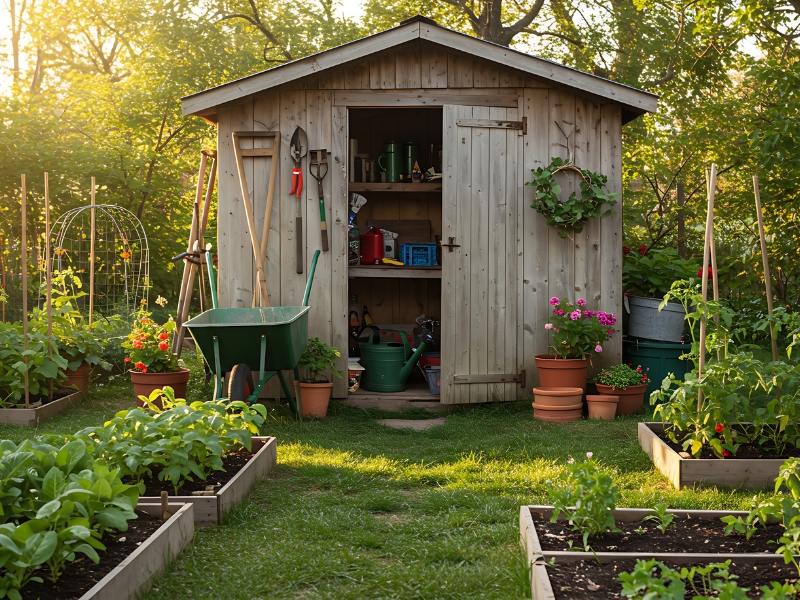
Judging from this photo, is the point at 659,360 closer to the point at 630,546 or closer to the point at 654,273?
the point at 654,273

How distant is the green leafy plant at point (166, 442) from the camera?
2.81 m

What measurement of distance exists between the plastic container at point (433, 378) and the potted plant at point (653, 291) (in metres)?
1.59

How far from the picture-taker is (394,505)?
326cm

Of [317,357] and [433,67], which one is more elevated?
[433,67]

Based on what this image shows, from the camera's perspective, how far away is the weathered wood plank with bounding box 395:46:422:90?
5.70m

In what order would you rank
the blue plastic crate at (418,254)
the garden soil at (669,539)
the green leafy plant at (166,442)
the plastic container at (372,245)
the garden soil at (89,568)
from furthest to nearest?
the plastic container at (372,245), the blue plastic crate at (418,254), the green leafy plant at (166,442), the garden soil at (669,539), the garden soil at (89,568)

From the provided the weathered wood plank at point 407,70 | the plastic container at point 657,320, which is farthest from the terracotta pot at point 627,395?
the weathered wood plank at point 407,70

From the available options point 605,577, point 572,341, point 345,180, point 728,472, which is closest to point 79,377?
point 345,180

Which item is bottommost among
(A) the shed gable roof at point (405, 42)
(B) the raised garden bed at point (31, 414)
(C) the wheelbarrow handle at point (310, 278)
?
(B) the raised garden bed at point (31, 414)

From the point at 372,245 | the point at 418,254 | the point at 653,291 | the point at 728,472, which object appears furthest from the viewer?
the point at 372,245

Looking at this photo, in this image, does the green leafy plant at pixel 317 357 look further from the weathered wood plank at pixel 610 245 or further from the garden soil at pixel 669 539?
the garden soil at pixel 669 539

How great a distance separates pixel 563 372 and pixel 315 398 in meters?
1.81

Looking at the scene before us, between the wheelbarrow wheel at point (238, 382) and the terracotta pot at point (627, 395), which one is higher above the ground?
the wheelbarrow wheel at point (238, 382)

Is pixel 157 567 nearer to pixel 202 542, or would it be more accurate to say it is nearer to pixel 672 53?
pixel 202 542
